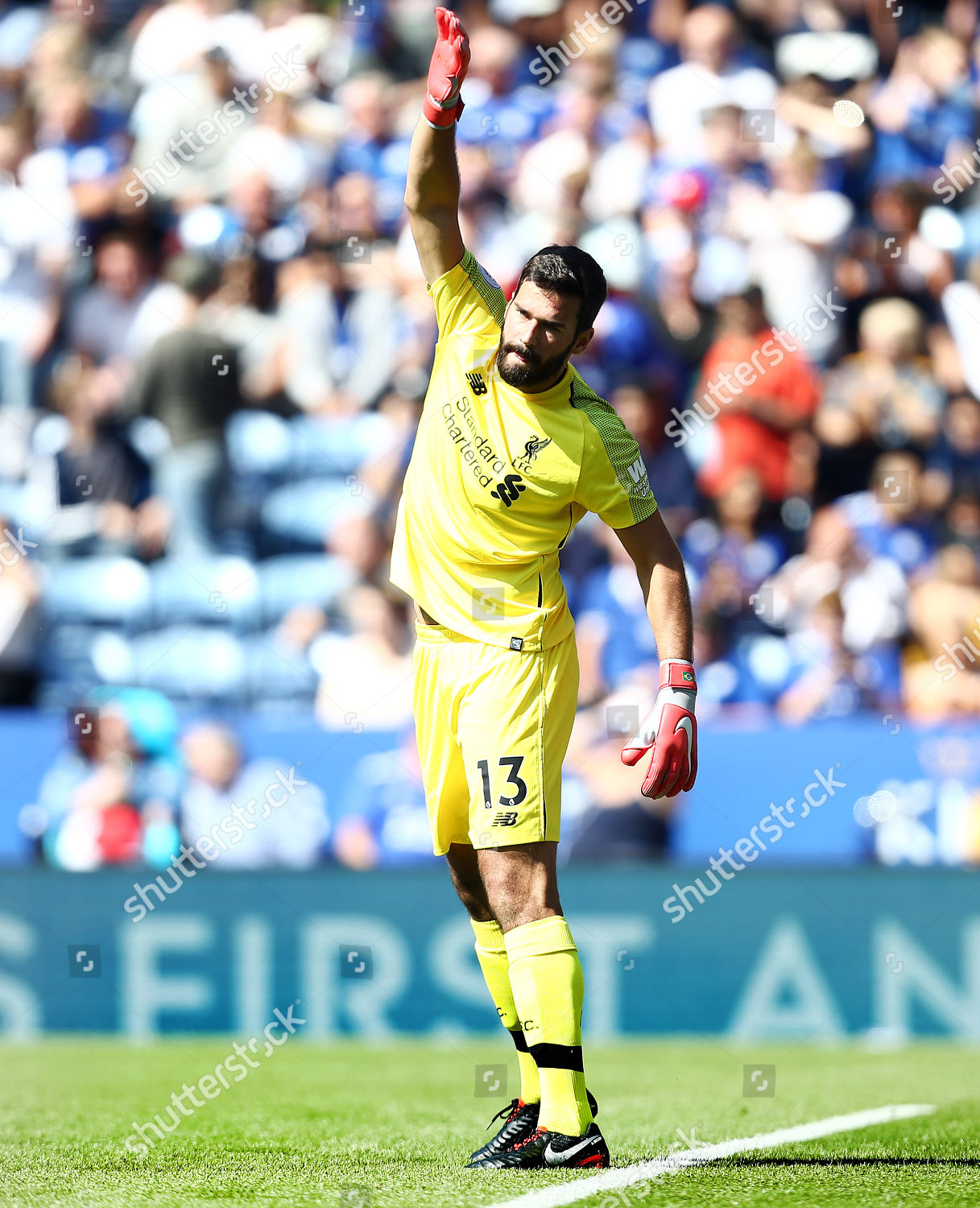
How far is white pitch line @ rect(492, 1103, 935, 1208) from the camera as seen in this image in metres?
3.30

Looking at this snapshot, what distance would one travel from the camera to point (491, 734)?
4.01 m

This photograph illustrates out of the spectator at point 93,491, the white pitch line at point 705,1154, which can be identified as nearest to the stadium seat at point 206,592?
the spectator at point 93,491

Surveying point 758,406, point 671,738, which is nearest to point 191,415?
point 758,406

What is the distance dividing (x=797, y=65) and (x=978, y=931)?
19.6 ft

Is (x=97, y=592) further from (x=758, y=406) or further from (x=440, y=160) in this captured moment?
(x=440, y=160)

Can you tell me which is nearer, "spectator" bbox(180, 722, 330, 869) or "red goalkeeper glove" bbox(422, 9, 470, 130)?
"red goalkeeper glove" bbox(422, 9, 470, 130)

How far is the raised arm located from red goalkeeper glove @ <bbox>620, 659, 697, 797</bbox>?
124 cm

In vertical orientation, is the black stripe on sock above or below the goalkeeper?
below

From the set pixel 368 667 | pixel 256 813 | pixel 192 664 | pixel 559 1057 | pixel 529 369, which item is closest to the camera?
pixel 559 1057

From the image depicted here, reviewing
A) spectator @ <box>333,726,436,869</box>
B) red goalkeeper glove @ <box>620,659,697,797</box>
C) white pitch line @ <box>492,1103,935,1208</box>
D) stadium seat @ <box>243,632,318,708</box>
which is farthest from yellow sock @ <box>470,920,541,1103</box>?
stadium seat @ <box>243,632,318,708</box>

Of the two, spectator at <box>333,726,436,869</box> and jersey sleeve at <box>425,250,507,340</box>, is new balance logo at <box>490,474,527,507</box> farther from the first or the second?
spectator at <box>333,726,436,869</box>

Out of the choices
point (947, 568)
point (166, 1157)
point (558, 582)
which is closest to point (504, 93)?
Answer: point (947, 568)

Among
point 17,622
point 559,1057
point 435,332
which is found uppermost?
point 435,332

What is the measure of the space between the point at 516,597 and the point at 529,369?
57cm
